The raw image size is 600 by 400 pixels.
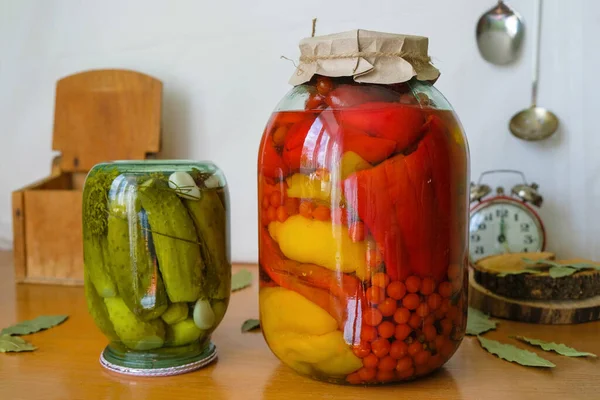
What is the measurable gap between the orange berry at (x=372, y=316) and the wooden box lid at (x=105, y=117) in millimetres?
Result: 689

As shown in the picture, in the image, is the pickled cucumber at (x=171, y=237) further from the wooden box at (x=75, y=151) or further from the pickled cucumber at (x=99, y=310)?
the wooden box at (x=75, y=151)

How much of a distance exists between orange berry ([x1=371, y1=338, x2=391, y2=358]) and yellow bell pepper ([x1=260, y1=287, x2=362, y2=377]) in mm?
19

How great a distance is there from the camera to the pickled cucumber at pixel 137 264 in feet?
2.10

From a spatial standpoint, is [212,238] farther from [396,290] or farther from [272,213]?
[396,290]

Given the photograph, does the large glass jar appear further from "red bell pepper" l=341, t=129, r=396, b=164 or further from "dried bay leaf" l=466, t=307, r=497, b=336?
"dried bay leaf" l=466, t=307, r=497, b=336

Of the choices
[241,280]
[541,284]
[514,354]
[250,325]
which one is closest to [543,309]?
[541,284]

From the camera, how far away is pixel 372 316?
59cm

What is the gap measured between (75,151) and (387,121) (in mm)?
807

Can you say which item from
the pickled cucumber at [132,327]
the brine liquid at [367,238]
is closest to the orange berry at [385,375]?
the brine liquid at [367,238]

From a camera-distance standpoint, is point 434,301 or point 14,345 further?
point 14,345

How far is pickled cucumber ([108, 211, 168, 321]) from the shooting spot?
0.64 metres

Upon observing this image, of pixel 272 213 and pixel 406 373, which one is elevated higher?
pixel 272 213

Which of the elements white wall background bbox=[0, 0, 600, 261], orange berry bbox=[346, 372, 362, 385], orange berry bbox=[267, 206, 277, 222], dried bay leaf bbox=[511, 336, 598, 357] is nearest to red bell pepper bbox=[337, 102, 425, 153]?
orange berry bbox=[267, 206, 277, 222]

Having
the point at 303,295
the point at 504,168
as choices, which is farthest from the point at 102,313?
the point at 504,168
